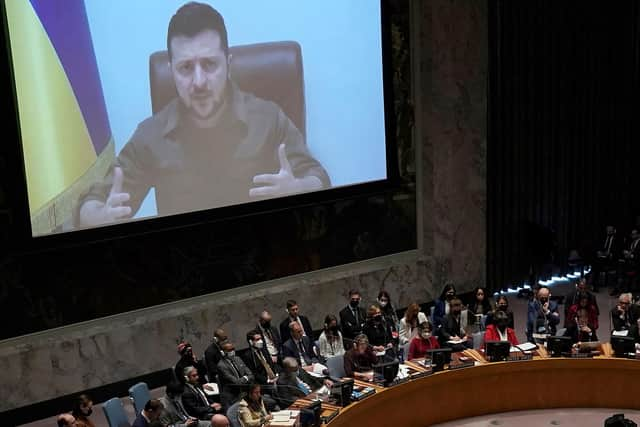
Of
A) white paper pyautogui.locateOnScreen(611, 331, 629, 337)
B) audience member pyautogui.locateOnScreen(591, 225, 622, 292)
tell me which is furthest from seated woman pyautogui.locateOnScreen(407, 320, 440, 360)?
audience member pyautogui.locateOnScreen(591, 225, 622, 292)

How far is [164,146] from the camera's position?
38.9ft

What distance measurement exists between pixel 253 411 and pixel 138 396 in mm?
1483

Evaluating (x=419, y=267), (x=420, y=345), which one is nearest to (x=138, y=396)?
(x=420, y=345)

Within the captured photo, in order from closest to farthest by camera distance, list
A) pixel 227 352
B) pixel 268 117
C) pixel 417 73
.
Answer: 1. pixel 227 352
2. pixel 268 117
3. pixel 417 73

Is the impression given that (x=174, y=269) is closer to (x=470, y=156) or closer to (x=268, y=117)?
(x=268, y=117)

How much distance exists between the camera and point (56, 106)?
10.9 meters

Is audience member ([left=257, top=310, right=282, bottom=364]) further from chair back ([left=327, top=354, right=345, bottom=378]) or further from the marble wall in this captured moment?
the marble wall

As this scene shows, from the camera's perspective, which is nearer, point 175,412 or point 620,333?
point 175,412

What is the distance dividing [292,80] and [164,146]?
2147 millimetres

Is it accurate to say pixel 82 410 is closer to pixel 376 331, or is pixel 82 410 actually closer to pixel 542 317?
pixel 376 331

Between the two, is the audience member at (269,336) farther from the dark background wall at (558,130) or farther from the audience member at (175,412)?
the dark background wall at (558,130)

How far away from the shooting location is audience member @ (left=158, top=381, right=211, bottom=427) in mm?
9281

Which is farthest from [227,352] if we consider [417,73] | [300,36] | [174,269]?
[417,73]

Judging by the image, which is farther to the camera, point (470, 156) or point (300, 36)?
point (470, 156)
